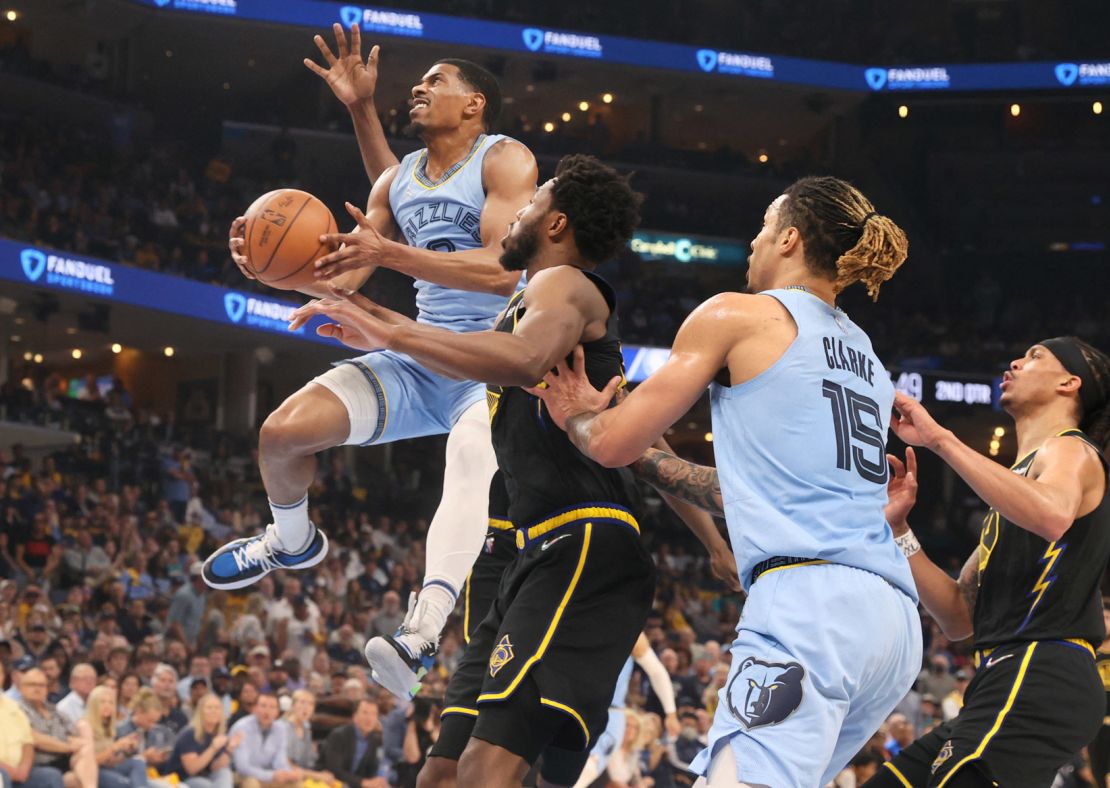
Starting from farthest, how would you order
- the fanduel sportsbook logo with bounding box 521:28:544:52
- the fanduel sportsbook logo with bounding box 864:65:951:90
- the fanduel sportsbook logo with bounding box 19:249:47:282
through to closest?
the fanduel sportsbook logo with bounding box 864:65:951:90
the fanduel sportsbook logo with bounding box 521:28:544:52
the fanduel sportsbook logo with bounding box 19:249:47:282

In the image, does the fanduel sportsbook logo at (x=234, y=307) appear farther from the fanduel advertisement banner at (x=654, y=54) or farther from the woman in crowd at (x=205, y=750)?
the woman in crowd at (x=205, y=750)

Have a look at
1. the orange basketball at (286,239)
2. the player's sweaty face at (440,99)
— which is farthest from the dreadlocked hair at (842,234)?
the player's sweaty face at (440,99)

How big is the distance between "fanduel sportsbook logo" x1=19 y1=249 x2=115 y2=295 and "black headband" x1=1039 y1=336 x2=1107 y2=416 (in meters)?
16.1

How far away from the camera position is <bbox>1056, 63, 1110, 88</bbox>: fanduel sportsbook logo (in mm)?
28141

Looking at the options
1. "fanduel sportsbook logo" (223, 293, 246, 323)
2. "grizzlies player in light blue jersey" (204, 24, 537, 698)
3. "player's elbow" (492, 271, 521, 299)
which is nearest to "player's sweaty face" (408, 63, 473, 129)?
"grizzlies player in light blue jersey" (204, 24, 537, 698)

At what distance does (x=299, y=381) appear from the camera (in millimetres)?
26344

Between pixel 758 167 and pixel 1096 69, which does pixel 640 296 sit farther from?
pixel 1096 69

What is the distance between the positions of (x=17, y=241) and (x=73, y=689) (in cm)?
959

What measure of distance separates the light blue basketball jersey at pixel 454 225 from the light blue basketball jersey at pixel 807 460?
2.00 meters

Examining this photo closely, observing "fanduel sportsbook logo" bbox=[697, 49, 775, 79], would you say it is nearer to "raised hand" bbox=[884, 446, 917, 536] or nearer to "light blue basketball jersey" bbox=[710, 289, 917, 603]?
"raised hand" bbox=[884, 446, 917, 536]

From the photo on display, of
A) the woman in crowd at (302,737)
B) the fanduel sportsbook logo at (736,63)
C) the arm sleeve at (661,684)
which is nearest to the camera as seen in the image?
the woman in crowd at (302,737)

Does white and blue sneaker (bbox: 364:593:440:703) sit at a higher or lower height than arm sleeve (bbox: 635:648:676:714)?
higher

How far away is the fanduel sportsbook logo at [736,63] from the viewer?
28.0 m

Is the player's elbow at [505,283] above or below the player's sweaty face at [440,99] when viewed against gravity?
below
